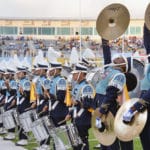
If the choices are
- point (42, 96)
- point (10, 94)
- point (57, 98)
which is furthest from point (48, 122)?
point (10, 94)

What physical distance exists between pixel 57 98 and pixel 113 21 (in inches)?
101

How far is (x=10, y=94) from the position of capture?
473 inches

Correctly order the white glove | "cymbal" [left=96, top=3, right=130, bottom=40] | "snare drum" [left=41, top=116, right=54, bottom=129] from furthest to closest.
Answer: "snare drum" [left=41, top=116, right=54, bottom=129]
"cymbal" [left=96, top=3, right=130, bottom=40]
the white glove

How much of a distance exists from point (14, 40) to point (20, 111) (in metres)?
34.2

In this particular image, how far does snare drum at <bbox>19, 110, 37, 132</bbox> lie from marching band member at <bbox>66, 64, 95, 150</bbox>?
2100 millimetres

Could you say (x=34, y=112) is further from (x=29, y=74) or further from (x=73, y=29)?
(x=73, y=29)

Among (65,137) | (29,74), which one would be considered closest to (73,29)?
(29,74)

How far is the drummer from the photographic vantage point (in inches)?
459

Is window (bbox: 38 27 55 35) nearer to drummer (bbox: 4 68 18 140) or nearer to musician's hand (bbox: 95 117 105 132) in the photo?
drummer (bbox: 4 68 18 140)

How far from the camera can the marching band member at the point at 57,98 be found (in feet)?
28.7

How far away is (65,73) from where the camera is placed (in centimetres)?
982

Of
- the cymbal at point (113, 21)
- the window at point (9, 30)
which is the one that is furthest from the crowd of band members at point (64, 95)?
the window at point (9, 30)

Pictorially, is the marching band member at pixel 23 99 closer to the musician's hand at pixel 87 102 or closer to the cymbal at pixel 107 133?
the musician's hand at pixel 87 102

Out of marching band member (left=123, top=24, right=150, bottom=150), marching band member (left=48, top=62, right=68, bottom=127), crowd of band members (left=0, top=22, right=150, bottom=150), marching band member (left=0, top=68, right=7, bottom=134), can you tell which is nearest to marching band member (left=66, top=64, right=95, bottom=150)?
crowd of band members (left=0, top=22, right=150, bottom=150)
